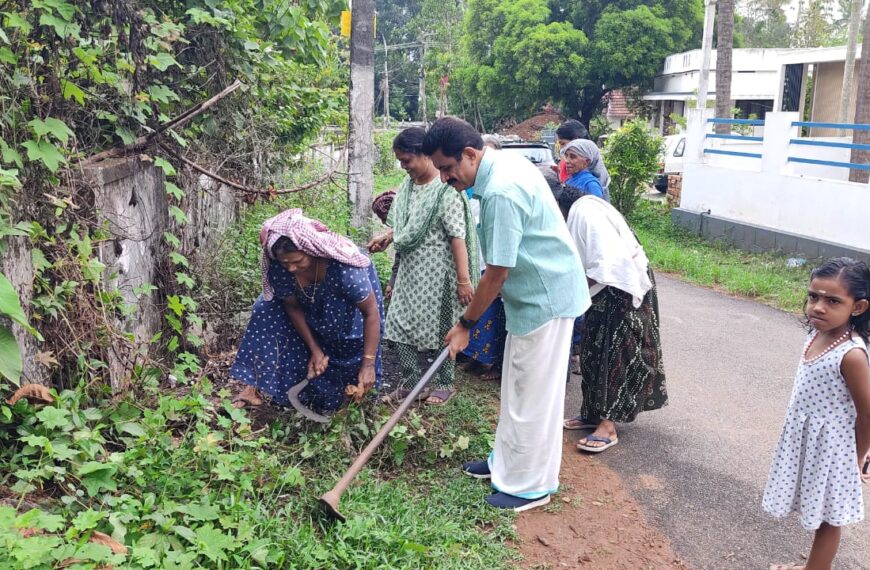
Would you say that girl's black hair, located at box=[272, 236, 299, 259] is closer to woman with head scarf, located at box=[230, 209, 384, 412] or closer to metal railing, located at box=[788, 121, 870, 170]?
woman with head scarf, located at box=[230, 209, 384, 412]

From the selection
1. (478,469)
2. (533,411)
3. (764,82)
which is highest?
(764,82)

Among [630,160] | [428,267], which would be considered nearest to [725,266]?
[630,160]

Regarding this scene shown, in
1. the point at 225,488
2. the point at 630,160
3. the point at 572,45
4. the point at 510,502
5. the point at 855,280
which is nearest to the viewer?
the point at 855,280

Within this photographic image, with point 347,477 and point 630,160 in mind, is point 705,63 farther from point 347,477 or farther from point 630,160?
point 347,477

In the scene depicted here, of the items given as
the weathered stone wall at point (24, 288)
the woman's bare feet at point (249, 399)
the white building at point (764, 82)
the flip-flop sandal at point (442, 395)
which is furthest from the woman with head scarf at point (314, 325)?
the white building at point (764, 82)

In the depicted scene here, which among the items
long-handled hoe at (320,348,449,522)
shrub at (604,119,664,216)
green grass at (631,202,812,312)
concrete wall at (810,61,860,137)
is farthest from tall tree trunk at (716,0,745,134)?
long-handled hoe at (320,348,449,522)

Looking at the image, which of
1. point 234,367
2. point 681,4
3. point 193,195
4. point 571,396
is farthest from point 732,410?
point 681,4

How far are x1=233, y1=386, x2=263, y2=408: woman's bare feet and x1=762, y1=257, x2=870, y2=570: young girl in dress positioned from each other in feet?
8.20

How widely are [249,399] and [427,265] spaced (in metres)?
1.28

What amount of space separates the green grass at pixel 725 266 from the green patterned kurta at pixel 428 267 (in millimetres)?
4511

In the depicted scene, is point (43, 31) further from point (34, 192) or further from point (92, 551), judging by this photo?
point (92, 551)

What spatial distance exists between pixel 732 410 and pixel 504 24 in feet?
77.4

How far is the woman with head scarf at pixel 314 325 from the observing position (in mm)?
3598

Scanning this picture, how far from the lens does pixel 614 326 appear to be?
4.21 metres
